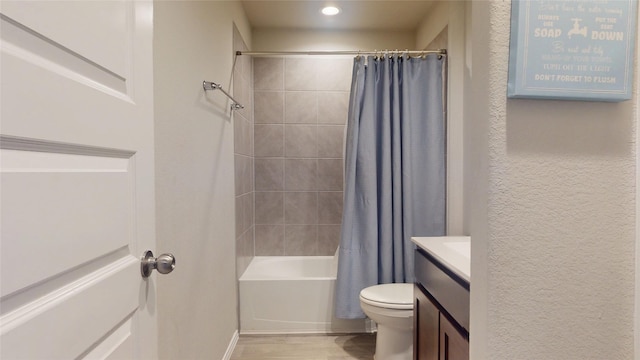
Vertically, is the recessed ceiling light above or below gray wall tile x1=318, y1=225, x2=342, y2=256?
above

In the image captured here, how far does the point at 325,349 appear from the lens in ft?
7.32

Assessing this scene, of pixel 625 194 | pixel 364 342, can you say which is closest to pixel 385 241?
pixel 364 342

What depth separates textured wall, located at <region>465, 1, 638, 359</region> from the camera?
77 cm

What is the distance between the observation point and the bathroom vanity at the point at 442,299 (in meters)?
1.10

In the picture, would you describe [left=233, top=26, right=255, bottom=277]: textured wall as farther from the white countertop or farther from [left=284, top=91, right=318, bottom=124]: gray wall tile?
the white countertop

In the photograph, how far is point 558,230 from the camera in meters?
0.78

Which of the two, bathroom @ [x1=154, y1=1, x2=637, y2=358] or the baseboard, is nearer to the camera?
bathroom @ [x1=154, y1=1, x2=637, y2=358]

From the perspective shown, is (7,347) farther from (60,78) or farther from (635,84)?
(635,84)

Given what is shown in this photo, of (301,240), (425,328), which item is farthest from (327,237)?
(425,328)

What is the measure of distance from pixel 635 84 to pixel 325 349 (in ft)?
7.00

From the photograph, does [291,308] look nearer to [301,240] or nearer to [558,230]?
[301,240]

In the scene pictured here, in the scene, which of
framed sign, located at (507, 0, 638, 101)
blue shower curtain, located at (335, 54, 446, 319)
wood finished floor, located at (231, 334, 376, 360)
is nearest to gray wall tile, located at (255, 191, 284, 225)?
blue shower curtain, located at (335, 54, 446, 319)

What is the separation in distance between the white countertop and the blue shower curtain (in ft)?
2.01

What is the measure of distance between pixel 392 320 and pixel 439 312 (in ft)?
2.04
